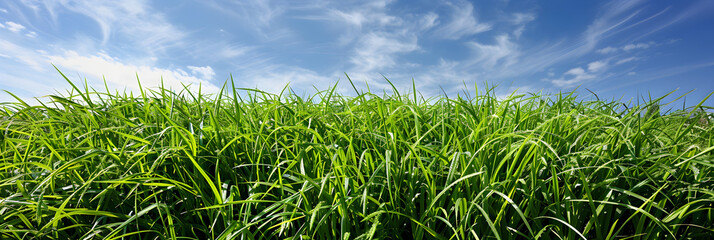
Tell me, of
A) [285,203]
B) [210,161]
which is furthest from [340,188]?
[210,161]

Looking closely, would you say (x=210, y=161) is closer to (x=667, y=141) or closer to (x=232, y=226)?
(x=232, y=226)

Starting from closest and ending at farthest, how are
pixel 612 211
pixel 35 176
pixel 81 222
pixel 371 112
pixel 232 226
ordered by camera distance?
pixel 232 226 → pixel 612 211 → pixel 81 222 → pixel 35 176 → pixel 371 112

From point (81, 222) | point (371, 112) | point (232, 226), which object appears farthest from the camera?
point (371, 112)

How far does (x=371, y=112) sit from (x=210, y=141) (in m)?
1.06

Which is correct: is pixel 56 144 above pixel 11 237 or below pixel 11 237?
above

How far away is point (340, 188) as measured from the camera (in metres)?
1.58

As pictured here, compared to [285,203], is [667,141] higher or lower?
higher

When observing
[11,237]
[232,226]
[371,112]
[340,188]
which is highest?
[371,112]

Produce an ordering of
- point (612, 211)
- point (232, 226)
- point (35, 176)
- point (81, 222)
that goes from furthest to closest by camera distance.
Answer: point (35, 176) < point (81, 222) < point (612, 211) < point (232, 226)

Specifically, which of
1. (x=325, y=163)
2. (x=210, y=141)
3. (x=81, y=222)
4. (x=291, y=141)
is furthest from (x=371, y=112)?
(x=81, y=222)

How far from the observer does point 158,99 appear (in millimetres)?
2666

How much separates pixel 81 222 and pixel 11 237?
0.36 m

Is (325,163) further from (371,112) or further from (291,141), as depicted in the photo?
(371,112)

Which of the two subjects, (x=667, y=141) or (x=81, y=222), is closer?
(x=81, y=222)
